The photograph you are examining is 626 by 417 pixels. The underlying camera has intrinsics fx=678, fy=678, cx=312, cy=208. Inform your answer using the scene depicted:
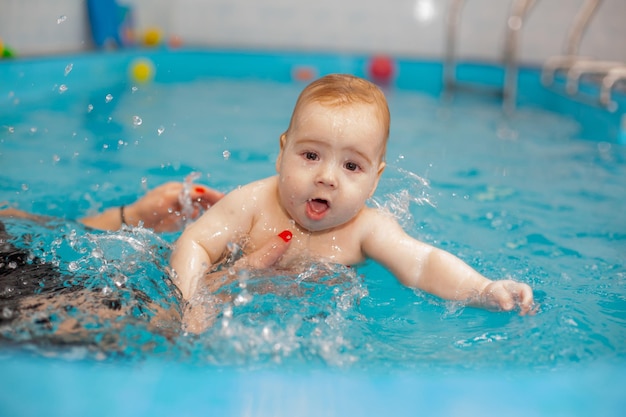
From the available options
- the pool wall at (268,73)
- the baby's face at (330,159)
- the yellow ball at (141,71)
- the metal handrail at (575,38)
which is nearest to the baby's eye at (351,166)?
the baby's face at (330,159)

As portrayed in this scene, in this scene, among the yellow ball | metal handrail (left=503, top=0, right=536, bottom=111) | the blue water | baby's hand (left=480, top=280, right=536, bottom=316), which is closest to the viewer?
the blue water

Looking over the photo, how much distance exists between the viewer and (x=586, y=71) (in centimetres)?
511

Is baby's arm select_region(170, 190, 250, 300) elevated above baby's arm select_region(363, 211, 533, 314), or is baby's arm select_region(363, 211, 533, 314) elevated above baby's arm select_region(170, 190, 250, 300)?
baby's arm select_region(170, 190, 250, 300)

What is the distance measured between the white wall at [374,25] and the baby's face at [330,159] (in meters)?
7.46

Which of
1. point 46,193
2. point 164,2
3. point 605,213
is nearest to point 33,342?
point 46,193

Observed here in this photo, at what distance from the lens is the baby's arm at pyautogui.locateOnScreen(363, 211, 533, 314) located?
5.58 feet

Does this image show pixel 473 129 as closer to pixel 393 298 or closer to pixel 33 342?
pixel 393 298

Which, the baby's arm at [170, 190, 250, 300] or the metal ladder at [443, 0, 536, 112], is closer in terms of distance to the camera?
the baby's arm at [170, 190, 250, 300]

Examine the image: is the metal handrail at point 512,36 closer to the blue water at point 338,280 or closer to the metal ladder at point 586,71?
the metal ladder at point 586,71

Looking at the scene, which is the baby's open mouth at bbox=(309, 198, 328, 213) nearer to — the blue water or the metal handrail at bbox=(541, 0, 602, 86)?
the blue water

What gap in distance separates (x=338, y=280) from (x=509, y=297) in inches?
17.9

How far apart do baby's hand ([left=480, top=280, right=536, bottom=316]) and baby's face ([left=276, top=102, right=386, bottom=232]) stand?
0.41m

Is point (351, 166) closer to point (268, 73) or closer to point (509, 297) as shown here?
point (509, 297)

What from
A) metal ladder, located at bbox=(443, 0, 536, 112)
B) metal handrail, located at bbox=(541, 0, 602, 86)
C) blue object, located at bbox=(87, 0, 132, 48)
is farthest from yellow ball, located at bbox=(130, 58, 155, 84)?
Answer: metal handrail, located at bbox=(541, 0, 602, 86)
